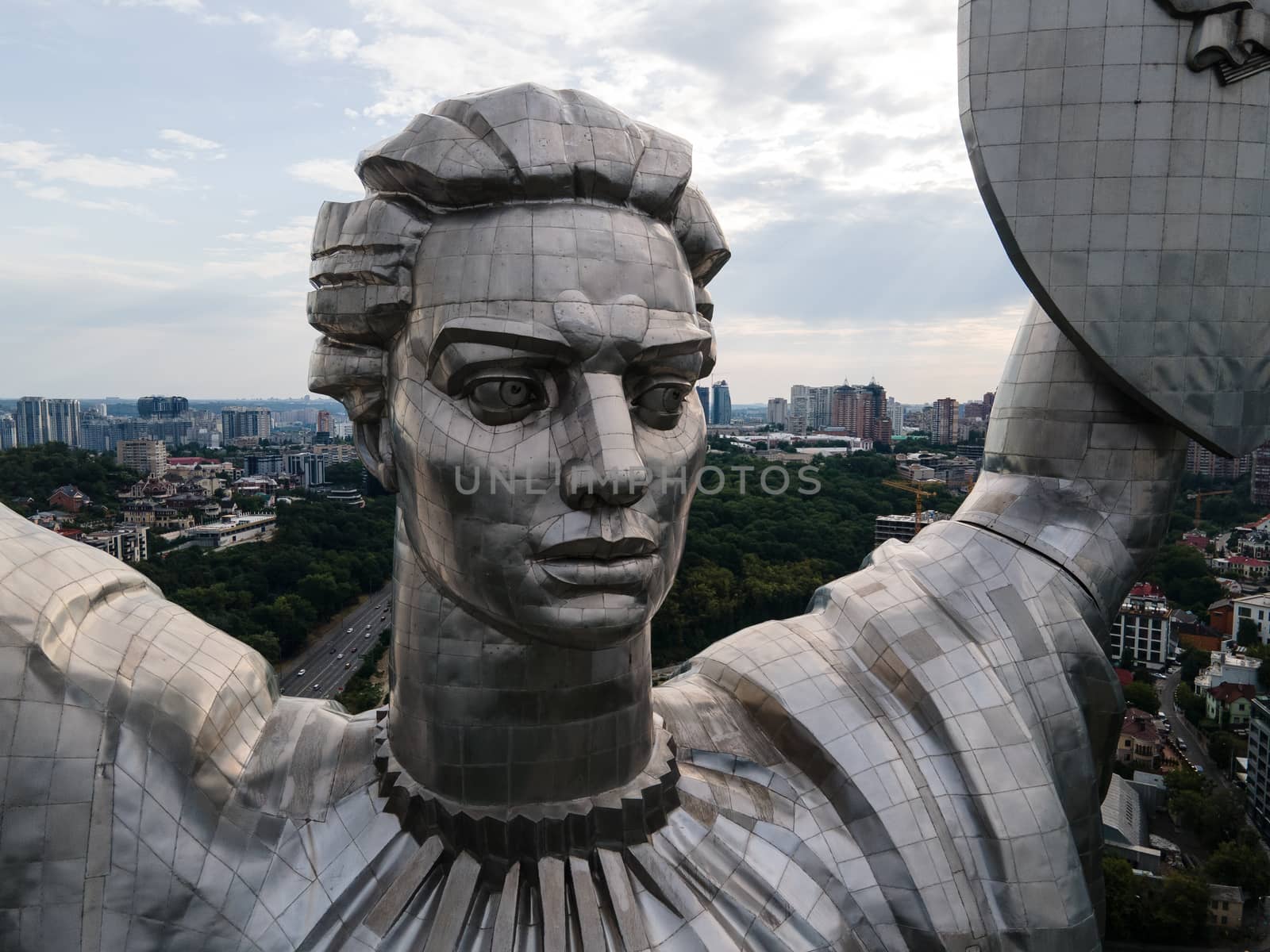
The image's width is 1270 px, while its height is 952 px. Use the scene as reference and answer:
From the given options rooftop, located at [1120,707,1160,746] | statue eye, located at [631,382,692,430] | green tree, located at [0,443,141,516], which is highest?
statue eye, located at [631,382,692,430]

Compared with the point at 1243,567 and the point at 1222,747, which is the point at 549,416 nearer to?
the point at 1222,747

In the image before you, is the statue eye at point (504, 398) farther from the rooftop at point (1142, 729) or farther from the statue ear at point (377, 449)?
the rooftop at point (1142, 729)

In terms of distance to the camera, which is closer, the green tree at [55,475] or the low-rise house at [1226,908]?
the low-rise house at [1226,908]

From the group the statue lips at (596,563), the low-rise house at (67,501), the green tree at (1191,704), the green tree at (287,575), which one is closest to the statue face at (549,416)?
the statue lips at (596,563)

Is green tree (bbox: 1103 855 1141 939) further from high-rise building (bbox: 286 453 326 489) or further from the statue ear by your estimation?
high-rise building (bbox: 286 453 326 489)

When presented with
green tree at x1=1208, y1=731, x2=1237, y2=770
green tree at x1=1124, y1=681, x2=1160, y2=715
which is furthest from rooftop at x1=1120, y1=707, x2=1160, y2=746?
green tree at x1=1208, y1=731, x2=1237, y2=770

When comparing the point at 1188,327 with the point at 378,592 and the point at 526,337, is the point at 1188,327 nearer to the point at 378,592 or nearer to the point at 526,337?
the point at 526,337

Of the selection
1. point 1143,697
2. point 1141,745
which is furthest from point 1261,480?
point 1141,745
